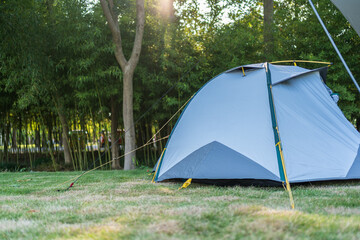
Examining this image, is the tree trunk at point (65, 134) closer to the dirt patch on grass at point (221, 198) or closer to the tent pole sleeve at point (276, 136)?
the tent pole sleeve at point (276, 136)

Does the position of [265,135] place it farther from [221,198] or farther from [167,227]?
[167,227]

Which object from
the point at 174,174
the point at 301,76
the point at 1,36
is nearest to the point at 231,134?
the point at 174,174

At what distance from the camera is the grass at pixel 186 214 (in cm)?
212

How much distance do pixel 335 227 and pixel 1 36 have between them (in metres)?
6.79

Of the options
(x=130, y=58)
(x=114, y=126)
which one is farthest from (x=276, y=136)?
(x=114, y=126)

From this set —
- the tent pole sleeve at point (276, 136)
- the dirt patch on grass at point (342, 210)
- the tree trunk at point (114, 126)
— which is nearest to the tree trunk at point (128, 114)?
the tree trunk at point (114, 126)

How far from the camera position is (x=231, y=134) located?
4.39 metres

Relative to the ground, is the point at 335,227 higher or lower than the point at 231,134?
lower

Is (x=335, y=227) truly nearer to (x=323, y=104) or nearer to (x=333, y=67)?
(x=323, y=104)

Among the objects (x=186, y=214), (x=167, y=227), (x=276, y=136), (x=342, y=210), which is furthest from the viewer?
(x=276, y=136)

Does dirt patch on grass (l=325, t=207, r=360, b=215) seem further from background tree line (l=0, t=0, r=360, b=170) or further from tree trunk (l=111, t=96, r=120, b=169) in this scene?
tree trunk (l=111, t=96, r=120, b=169)

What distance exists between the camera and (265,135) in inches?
165

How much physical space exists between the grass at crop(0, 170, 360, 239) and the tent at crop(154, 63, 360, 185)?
22cm

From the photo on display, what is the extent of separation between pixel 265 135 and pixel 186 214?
192 cm
